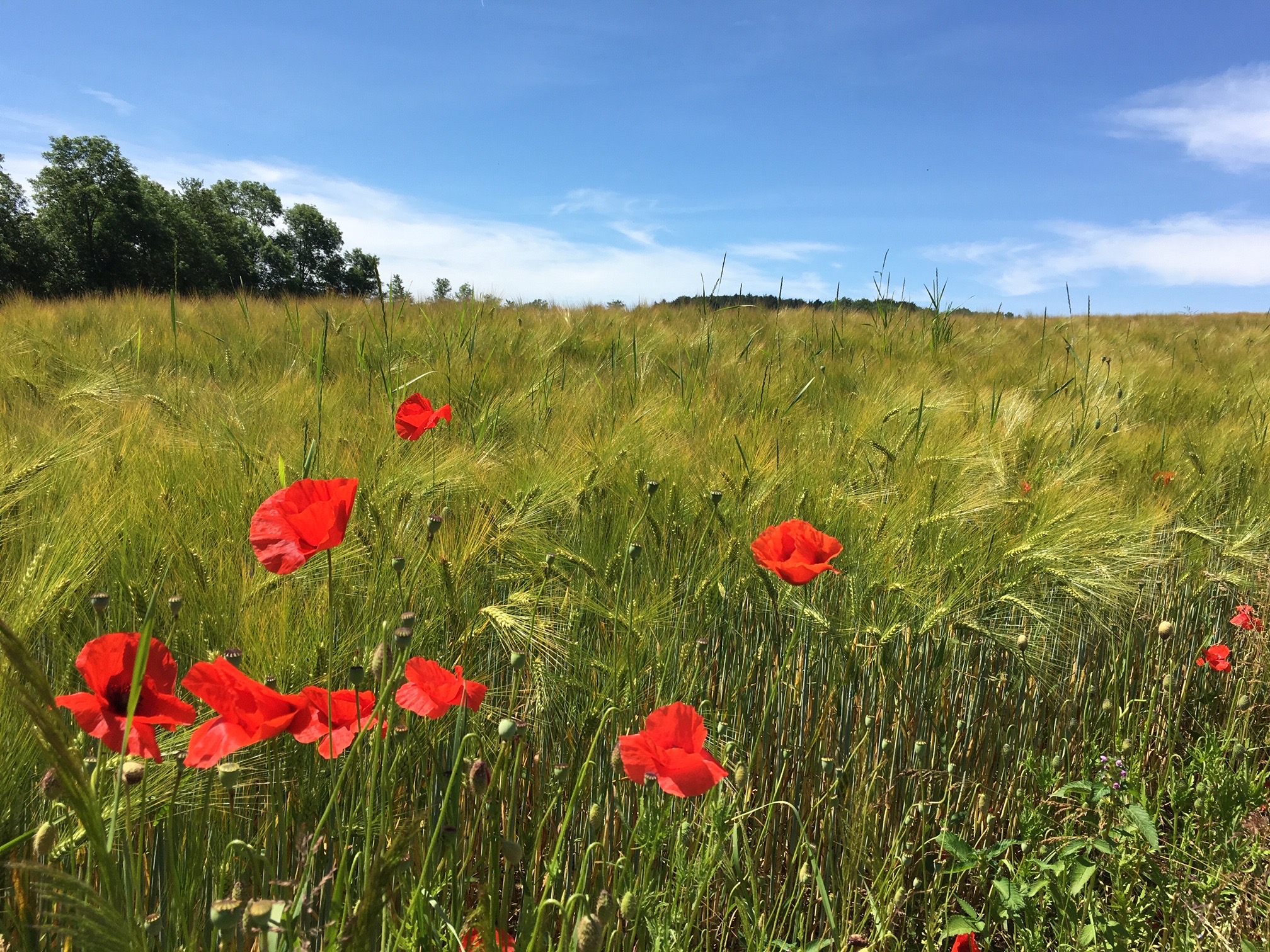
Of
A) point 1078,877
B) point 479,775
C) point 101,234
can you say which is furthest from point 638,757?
point 101,234

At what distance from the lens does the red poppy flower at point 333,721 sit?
25.6 inches

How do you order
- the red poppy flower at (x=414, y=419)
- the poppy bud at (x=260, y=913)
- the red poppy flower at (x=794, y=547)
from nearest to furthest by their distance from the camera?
the poppy bud at (x=260, y=913), the red poppy flower at (x=794, y=547), the red poppy flower at (x=414, y=419)

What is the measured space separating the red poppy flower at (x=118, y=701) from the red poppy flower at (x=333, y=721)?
0.32ft

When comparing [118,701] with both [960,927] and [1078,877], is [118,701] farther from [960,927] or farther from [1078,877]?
[1078,877]

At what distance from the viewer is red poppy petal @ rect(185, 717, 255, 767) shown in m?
0.60

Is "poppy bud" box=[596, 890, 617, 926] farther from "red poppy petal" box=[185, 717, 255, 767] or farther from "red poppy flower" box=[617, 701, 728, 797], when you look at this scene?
"red poppy petal" box=[185, 717, 255, 767]

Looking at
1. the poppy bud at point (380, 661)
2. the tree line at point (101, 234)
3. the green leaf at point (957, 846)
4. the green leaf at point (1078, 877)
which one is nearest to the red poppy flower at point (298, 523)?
the poppy bud at point (380, 661)

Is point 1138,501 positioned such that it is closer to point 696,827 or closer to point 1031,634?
point 1031,634

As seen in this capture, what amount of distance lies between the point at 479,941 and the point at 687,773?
276 mm

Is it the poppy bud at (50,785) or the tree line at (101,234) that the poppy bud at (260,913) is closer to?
the poppy bud at (50,785)

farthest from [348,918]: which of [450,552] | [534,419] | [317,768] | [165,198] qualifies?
[165,198]

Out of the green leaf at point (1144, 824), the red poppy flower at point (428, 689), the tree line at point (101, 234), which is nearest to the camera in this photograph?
the red poppy flower at point (428, 689)

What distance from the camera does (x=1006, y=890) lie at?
120 centimetres

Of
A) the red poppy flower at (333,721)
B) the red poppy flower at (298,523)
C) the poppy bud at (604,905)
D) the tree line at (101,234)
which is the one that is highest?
the tree line at (101,234)
